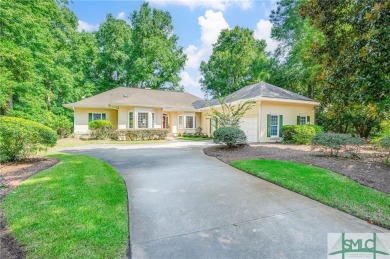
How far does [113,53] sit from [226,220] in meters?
30.8

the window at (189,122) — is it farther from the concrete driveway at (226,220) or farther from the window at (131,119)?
the concrete driveway at (226,220)

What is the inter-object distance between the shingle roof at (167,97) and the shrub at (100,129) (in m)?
1.79

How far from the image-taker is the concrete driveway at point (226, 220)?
270 cm

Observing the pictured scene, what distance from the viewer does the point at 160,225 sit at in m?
3.30

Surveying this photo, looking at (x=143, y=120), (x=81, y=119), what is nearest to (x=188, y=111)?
(x=143, y=120)

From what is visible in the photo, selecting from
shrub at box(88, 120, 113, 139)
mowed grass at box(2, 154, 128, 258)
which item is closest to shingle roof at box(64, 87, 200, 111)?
shrub at box(88, 120, 113, 139)

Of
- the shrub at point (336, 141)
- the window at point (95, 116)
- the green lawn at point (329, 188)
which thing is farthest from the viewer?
the window at point (95, 116)

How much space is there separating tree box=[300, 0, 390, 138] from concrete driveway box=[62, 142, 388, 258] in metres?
3.69

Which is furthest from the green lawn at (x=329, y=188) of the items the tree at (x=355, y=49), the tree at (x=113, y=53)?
the tree at (x=113, y=53)

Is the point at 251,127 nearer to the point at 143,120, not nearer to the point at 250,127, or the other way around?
the point at 250,127

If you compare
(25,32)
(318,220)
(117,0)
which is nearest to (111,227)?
(318,220)

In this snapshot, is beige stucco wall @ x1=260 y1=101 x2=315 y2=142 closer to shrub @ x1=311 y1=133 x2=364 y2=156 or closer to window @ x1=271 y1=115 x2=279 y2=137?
window @ x1=271 y1=115 x2=279 y2=137

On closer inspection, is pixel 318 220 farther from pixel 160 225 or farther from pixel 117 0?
pixel 117 0

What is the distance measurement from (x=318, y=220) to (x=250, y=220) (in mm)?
1182
